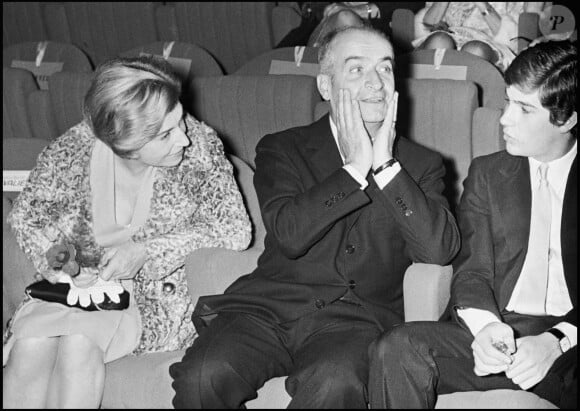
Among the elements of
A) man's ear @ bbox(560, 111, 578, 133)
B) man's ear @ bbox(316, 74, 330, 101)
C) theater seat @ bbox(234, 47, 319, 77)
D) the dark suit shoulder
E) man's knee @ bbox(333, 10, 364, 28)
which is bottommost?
theater seat @ bbox(234, 47, 319, 77)

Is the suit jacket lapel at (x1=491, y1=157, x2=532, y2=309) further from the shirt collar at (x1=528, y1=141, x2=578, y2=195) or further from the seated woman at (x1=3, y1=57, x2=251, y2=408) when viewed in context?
the seated woman at (x1=3, y1=57, x2=251, y2=408)

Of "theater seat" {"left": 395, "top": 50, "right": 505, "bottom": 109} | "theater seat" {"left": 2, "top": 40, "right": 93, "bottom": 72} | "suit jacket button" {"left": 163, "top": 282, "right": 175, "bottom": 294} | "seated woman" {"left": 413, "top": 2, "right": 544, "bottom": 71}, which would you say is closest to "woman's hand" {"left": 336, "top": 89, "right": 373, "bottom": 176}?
"suit jacket button" {"left": 163, "top": 282, "right": 175, "bottom": 294}

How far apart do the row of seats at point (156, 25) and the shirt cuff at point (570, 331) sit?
3.97m

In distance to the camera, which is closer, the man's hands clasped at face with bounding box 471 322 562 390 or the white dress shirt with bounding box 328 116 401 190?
the man's hands clasped at face with bounding box 471 322 562 390

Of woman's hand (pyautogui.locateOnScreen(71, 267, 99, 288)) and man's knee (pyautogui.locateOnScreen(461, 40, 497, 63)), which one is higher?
man's knee (pyautogui.locateOnScreen(461, 40, 497, 63))

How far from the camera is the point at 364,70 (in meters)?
2.13

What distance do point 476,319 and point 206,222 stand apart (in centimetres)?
79

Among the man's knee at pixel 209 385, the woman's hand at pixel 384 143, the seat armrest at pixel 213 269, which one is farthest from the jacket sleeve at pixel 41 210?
the woman's hand at pixel 384 143

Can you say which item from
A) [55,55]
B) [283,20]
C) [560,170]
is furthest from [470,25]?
[560,170]

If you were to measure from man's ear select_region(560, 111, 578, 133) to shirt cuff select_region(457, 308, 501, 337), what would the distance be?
0.46 metres

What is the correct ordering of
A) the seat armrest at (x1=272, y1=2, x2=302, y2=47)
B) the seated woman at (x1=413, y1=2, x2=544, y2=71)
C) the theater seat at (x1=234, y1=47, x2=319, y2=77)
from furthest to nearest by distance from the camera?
1. the seat armrest at (x1=272, y1=2, x2=302, y2=47)
2. the seated woman at (x1=413, y1=2, x2=544, y2=71)
3. the theater seat at (x1=234, y1=47, x2=319, y2=77)

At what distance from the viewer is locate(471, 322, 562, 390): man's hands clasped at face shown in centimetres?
179

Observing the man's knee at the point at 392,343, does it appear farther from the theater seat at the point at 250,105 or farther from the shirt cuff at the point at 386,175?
the theater seat at the point at 250,105

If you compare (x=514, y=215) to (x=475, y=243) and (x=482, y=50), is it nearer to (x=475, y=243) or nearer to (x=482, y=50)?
(x=475, y=243)
